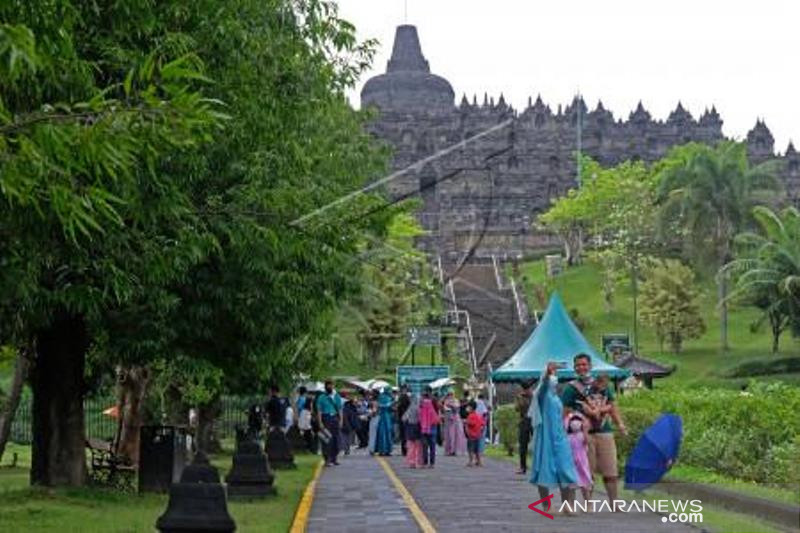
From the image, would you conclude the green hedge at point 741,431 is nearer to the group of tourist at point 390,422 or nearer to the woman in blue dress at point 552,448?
the woman in blue dress at point 552,448

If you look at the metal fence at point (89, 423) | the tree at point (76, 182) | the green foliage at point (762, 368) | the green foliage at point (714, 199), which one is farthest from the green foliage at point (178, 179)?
the green foliage at point (714, 199)

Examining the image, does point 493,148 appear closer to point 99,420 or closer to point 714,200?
point 714,200

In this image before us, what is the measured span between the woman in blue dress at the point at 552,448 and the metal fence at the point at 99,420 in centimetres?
2090

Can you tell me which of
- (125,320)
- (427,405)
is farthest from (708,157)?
(125,320)

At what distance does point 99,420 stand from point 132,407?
1518 centimetres

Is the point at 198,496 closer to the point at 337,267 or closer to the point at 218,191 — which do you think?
the point at 218,191

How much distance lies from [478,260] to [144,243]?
7112 centimetres

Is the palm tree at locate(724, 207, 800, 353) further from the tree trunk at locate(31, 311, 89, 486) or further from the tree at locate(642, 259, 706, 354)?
the tree trunk at locate(31, 311, 89, 486)

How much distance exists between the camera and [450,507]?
1432 cm

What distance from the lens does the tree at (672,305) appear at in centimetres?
5403

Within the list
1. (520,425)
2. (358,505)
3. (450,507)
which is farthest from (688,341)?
(450,507)

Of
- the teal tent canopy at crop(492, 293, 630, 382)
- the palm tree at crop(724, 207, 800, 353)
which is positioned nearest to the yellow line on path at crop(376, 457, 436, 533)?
the teal tent canopy at crop(492, 293, 630, 382)

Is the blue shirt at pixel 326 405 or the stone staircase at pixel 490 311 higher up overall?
the stone staircase at pixel 490 311
